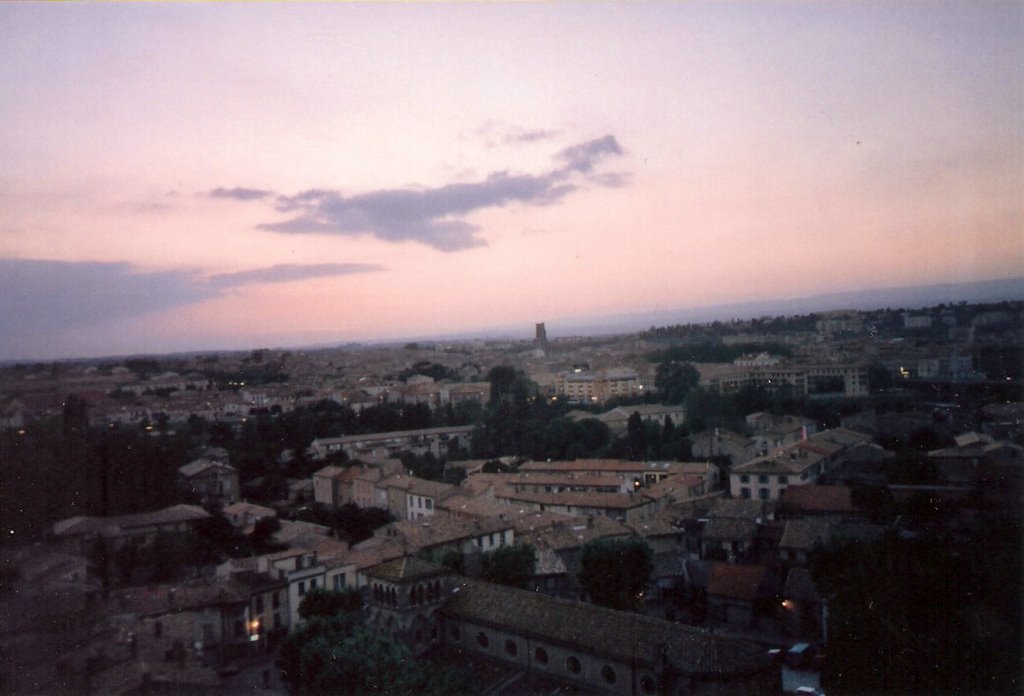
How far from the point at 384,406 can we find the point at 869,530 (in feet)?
38.2

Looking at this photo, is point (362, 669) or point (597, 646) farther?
point (597, 646)

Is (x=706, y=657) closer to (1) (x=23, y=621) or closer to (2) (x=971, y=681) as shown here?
(2) (x=971, y=681)

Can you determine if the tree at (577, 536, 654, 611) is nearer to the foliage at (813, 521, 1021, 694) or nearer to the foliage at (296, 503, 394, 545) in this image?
the foliage at (813, 521, 1021, 694)

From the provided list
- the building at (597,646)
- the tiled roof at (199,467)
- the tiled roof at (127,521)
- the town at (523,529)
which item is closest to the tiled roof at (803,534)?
the town at (523,529)

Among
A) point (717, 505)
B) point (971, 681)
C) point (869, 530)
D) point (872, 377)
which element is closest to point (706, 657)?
point (971, 681)

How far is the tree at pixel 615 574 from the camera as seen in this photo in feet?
21.3

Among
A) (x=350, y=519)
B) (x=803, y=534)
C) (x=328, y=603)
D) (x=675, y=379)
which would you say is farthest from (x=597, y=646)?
(x=675, y=379)

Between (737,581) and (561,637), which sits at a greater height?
(561,637)

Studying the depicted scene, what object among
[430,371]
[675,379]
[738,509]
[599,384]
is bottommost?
[738,509]

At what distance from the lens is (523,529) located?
9.09 m

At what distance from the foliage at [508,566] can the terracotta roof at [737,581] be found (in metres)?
2.10

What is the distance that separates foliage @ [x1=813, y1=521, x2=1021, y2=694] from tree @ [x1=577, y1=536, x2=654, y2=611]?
6.76 feet

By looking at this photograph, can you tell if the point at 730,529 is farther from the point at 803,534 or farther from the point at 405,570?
the point at 405,570

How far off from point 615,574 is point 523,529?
8.75 ft
